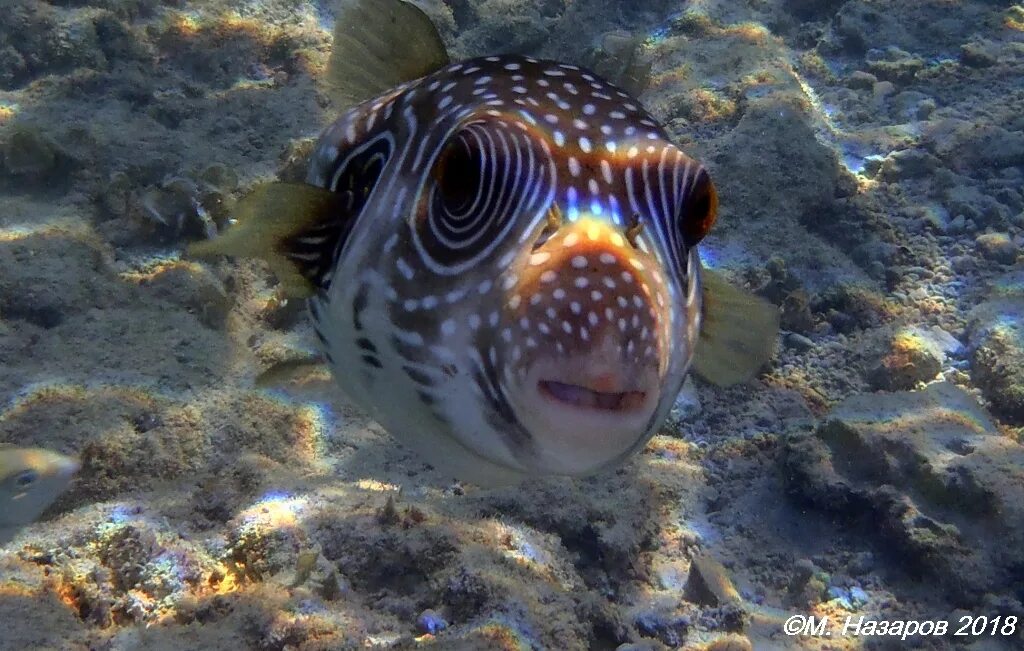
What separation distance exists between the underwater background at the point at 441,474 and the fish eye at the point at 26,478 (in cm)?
21

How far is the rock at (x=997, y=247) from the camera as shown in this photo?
5.67m

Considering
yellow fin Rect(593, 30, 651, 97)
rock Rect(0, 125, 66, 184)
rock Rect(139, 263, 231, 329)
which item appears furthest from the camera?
yellow fin Rect(593, 30, 651, 97)

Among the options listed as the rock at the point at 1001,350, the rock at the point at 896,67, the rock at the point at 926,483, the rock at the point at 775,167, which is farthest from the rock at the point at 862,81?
the rock at the point at 926,483

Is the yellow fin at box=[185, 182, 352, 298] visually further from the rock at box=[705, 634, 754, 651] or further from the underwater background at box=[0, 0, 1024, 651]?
the rock at box=[705, 634, 754, 651]

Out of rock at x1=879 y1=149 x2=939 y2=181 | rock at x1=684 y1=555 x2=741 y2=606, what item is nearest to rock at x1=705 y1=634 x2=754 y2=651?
rock at x1=684 y1=555 x2=741 y2=606

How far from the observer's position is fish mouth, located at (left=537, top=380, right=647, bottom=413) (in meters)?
1.36

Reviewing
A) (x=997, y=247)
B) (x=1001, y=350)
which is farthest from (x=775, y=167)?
(x=1001, y=350)

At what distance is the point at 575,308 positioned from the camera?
1.40m

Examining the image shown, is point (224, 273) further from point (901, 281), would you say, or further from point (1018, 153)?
point (1018, 153)

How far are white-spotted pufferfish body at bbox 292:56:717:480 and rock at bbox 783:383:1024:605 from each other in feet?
9.19

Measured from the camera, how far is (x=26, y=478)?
2.93 m

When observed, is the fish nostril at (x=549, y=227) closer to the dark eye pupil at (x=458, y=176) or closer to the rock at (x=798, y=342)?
the dark eye pupil at (x=458, y=176)

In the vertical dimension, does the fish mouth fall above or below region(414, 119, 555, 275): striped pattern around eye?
below

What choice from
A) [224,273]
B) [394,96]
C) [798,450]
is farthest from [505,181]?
[224,273]
